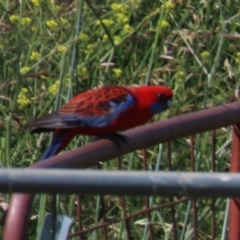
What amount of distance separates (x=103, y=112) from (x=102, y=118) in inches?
1.9

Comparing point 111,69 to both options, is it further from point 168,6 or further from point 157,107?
point 157,107

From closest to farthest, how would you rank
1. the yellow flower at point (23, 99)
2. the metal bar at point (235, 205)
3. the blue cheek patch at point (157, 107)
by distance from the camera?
the metal bar at point (235, 205), the blue cheek patch at point (157, 107), the yellow flower at point (23, 99)

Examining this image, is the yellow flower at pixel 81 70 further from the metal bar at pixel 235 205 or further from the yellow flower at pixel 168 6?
the metal bar at pixel 235 205

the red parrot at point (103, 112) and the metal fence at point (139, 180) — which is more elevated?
the red parrot at point (103, 112)

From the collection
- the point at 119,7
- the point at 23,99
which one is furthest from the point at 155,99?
the point at 119,7

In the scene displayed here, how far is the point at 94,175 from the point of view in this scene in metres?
1.11

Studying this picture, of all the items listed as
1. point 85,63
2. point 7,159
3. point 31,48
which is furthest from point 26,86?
point 7,159

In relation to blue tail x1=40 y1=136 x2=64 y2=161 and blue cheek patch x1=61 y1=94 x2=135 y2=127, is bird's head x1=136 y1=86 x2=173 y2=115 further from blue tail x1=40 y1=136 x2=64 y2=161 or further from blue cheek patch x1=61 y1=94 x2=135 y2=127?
blue tail x1=40 y1=136 x2=64 y2=161

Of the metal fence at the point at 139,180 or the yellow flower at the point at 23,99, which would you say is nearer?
the metal fence at the point at 139,180

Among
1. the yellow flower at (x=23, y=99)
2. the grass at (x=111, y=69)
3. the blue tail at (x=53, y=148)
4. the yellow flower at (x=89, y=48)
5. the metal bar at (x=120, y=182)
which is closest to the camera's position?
the metal bar at (x=120, y=182)

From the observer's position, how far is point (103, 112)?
117 inches

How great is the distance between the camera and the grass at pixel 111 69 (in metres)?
3.18

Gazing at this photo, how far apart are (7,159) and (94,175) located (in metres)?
1.91

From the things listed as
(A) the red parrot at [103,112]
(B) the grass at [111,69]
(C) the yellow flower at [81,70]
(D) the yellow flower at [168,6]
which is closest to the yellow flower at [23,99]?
(B) the grass at [111,69]
